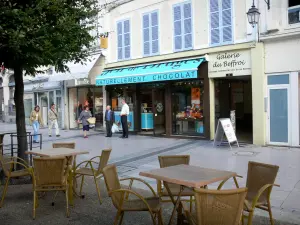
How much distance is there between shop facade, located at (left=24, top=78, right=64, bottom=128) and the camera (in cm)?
1936

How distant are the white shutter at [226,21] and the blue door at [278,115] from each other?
2528 mm

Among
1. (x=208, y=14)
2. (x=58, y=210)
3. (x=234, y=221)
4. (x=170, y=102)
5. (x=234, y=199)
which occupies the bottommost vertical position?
(x=58, y=210)

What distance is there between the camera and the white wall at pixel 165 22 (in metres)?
11.2

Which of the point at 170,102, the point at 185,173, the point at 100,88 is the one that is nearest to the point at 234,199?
the point at 185,173

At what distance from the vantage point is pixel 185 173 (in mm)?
3889

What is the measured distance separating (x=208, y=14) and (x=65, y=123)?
35.6 feet

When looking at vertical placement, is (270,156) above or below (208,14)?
below

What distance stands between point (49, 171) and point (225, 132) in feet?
22.1

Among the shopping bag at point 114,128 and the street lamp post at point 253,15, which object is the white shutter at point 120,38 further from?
the street lamp post at point 253,15

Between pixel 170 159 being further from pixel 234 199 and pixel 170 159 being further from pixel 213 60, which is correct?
pixel 213 60

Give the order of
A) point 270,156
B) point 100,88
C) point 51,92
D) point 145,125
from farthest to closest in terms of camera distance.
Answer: point 51,92
point 100,88
point 145,125
point 270,156

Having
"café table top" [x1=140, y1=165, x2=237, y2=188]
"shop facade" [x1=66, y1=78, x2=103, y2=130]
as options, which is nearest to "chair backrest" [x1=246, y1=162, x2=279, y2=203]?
"café table top" [x1=140, y1=165, x2=237, y2=188]

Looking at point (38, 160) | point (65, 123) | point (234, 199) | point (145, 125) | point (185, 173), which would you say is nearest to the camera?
point (234, 199)

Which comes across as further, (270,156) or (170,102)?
(170,102)
